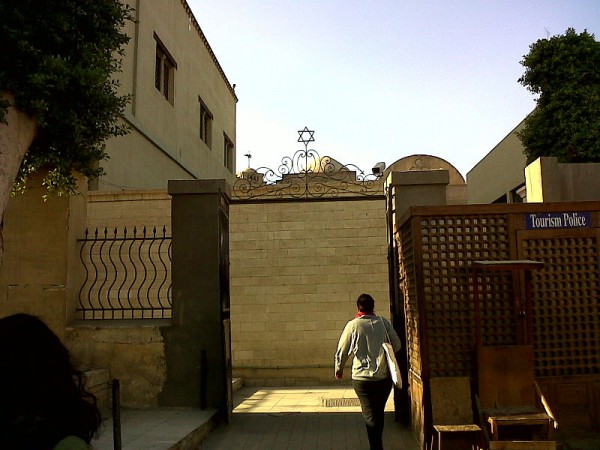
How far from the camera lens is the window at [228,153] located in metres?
23.7

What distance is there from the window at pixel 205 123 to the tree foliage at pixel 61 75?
13.0 metres

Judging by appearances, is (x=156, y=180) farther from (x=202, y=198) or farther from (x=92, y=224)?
(x=202, y=198)

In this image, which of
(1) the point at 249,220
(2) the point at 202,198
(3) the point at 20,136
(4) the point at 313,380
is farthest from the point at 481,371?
(1) the point at 249,220

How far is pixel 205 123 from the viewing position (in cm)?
2108

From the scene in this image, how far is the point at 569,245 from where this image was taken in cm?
627

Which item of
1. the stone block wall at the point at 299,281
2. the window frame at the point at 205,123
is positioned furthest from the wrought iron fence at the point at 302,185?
the window frame at the point at 205,123

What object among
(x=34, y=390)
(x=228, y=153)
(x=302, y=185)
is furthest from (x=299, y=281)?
(x=228, y=153)

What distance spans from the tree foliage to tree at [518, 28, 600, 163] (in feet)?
32.4

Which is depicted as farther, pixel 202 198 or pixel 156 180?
pixel 156 180

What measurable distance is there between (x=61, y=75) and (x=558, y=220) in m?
5.53

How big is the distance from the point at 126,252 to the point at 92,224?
855mm

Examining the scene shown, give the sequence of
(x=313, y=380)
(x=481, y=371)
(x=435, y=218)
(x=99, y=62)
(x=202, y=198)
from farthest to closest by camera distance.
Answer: (x=313, y=380) → (x=202, y=198) → (x=99, y=62) → (x=435, y=218) → (x=481, y=371)

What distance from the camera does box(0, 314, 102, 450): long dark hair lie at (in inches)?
65.2

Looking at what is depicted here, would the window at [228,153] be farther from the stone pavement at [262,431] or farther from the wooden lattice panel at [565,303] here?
the wooden lattice panel at [565,303]
